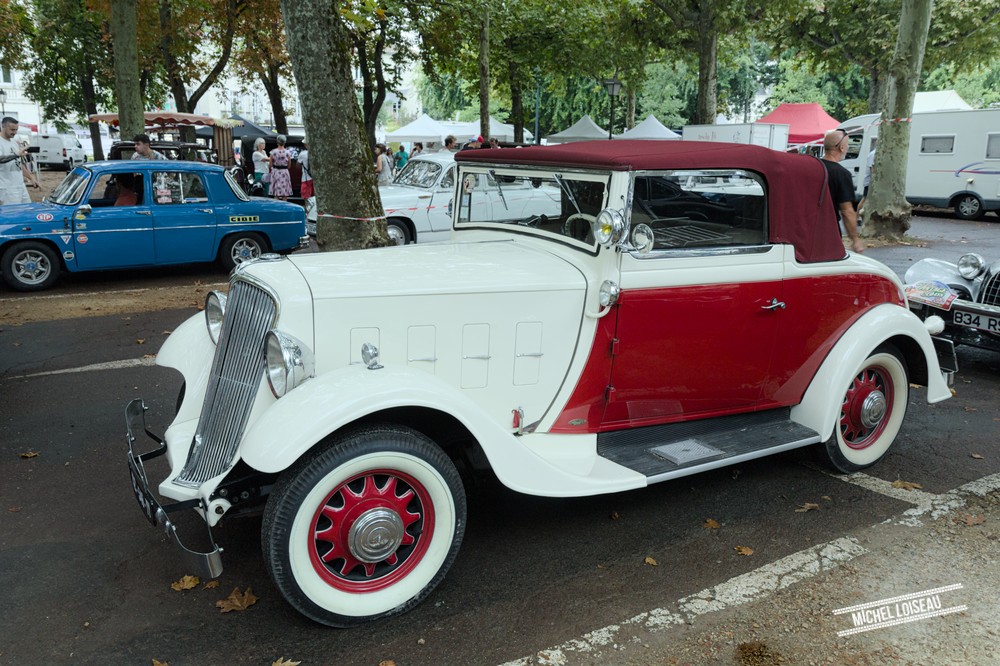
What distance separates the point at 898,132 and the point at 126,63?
→ 14513 millimetres

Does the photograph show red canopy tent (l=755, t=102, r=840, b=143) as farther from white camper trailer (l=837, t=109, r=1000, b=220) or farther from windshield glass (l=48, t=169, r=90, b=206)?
windshield glass (l=48, t=169, r=90, b=206)

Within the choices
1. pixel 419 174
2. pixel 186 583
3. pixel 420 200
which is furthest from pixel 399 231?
pixel 186 583

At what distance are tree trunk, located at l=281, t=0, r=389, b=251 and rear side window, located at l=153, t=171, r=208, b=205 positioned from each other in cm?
302

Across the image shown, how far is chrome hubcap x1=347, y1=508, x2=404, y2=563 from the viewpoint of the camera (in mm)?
2961

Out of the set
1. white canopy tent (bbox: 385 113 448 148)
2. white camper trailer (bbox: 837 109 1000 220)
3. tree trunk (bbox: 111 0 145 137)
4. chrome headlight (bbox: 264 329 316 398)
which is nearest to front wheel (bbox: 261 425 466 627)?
chrome headlight (bbox: 264 329 316 398)

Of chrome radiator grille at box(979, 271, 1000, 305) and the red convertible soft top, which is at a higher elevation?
the red convertible soft top

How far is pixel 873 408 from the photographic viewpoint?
14.8ft

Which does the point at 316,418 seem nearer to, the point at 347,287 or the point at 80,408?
the point at 347,287

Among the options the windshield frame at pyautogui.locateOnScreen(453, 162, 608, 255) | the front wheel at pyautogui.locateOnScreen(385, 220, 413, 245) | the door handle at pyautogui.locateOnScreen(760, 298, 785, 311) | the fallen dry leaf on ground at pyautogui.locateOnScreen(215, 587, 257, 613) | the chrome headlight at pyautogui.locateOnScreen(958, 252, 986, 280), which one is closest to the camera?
the fallen dry leaf on ground at pyautogui.locateOnScreen(215, 587, 257, 613)

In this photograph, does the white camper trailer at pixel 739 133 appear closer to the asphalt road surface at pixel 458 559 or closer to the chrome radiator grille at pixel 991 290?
the chrome radiator grille at pixel 991 290

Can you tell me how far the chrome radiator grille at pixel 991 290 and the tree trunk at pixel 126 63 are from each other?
44.5ft

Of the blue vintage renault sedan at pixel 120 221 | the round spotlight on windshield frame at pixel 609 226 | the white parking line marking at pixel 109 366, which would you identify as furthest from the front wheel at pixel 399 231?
the round spotlight on windshield frame at pixel 609 226

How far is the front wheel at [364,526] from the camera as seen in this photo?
111 inches

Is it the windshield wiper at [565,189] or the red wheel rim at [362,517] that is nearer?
the red wheel rim at [362,517]
